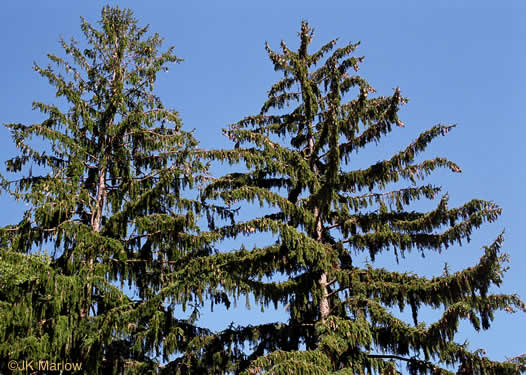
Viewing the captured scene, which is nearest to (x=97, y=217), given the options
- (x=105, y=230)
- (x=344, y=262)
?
(x=105, y=230)

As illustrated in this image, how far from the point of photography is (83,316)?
44.9 ft

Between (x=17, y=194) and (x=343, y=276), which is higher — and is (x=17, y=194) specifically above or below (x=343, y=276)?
above

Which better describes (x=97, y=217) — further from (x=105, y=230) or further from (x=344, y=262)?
(x=344, y=262)

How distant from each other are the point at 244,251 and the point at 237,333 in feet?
6.18

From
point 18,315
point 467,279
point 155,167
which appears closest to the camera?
point 467,279

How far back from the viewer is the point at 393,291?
12.9m

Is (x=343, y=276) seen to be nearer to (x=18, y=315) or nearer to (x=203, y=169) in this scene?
(x=203, y=169)

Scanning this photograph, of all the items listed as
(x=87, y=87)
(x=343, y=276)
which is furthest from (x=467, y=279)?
(x=87, y=87)

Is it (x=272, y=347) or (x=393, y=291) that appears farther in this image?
(x=272, y=347)

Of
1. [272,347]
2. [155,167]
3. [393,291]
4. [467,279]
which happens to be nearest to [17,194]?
[155,167]

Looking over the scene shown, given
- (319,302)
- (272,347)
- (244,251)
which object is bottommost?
(272,347)

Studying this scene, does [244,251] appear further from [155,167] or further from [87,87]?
[87,87]

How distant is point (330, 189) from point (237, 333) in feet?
12.8

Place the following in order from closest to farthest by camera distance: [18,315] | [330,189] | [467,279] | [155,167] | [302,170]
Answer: [467,279] → [18,315] → [330,189] → [302,170] → [155,167]
